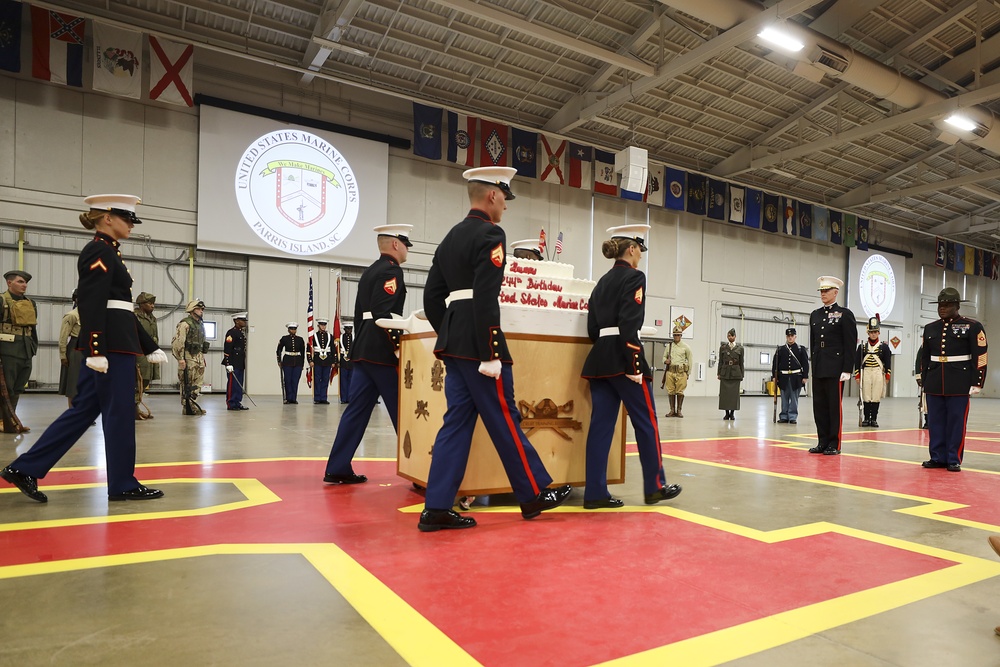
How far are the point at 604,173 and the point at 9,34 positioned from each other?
1351cm

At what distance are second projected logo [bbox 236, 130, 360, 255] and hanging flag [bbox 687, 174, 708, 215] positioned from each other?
10.2 metres

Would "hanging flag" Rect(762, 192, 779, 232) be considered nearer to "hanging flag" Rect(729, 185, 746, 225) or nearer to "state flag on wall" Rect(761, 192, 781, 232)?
"state flag on wall" Rect(761, 192, 781, 232)

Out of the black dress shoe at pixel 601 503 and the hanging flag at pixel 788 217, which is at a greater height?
the hanging flag at pixel 788 217

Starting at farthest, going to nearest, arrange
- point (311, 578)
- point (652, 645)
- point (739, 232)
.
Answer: point (739, 232)
point (311, 578)
point (652, 645)

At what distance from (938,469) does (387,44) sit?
12359 millimetres

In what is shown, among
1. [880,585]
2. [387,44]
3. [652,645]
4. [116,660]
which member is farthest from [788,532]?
[387,44]

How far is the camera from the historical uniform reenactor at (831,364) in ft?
21.2

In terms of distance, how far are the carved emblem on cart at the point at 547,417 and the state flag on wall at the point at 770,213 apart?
19638 mm

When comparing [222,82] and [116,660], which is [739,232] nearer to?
[222,82]

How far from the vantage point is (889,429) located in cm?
985

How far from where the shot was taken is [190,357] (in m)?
9.56

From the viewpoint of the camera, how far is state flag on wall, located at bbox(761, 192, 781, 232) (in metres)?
21.2

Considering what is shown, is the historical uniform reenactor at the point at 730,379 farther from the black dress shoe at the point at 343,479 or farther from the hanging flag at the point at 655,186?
the hanging flag at the point at 655,186

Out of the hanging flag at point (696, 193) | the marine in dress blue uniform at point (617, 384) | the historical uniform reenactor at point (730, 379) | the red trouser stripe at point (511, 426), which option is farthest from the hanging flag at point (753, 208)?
the red trouser stripe at point (511, 426)
